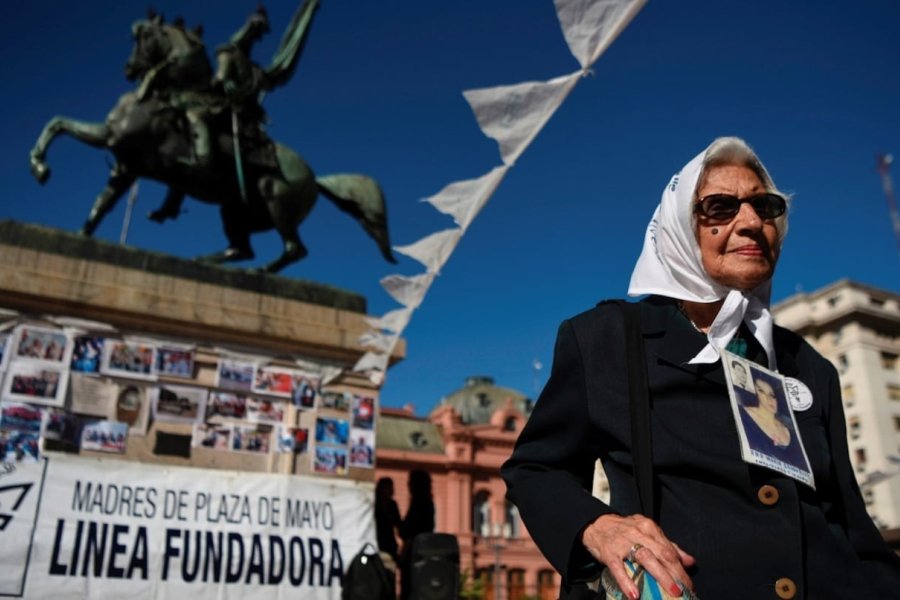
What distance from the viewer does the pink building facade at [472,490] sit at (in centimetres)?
4038

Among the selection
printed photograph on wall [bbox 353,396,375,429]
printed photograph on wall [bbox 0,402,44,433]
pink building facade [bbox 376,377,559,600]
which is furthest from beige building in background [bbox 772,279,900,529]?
printed photograph on wall [bbox 0,402,44,433]

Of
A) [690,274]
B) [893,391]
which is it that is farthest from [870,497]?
[690,274]

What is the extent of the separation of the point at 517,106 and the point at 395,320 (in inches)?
106

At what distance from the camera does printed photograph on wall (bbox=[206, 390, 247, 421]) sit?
6.43 metres

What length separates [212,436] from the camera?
6379 millimetres

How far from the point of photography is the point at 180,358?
6.44 m

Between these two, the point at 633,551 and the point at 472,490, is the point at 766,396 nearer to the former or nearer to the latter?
the point at 633,551

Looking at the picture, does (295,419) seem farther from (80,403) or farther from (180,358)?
(80,403)

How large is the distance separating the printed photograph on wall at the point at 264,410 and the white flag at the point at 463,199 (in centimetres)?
262

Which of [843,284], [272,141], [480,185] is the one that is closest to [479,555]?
[843,284]

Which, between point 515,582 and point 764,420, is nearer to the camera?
point 764,420

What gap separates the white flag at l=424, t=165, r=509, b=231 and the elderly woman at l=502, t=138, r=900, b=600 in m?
3.17

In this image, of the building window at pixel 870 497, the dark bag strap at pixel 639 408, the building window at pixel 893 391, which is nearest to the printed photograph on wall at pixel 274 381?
the dark bag strap at pixel 639 408

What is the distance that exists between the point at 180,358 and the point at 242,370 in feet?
1.70
